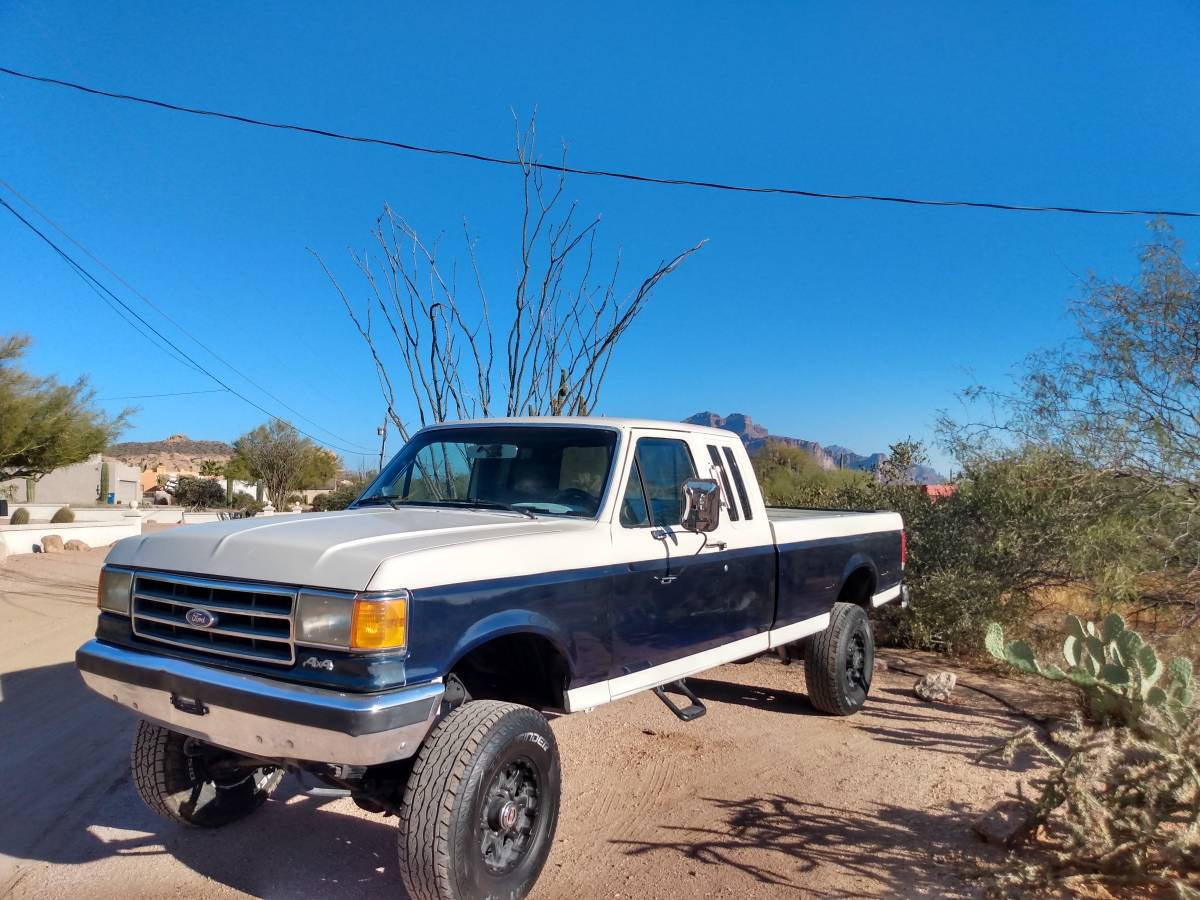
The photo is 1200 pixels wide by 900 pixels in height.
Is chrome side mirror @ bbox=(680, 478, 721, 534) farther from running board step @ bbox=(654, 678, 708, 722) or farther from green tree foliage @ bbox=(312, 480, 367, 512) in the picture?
green tree foliage @ bbox=(312, 480, 367, 512)

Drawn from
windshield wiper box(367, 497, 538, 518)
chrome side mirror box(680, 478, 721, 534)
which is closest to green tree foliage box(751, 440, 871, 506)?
chrome side mirror box(680, 478, 721, 534)

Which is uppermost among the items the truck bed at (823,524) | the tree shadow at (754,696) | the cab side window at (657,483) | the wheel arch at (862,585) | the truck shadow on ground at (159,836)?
the cab side window at (657,483)

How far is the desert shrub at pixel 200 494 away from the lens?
167 ft

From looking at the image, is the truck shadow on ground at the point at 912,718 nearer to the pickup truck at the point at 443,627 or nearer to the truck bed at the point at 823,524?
the truck bed at the point at 823,524

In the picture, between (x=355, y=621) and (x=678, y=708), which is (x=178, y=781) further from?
(x=678, y=708)

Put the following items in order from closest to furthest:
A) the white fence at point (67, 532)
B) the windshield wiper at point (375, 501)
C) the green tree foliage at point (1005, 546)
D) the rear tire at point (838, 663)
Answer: the windshield wiper at point (375, 501)
the rear tire at point (838, 663)
the green tree foliage at point (1005, 546)
the white fence at point (67, 532)

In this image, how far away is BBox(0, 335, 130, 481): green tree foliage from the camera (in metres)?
20.9

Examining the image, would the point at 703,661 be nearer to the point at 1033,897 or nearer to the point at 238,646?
the point at 1033,897

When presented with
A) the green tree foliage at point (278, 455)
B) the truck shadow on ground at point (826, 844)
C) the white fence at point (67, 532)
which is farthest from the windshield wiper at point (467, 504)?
the green tree foliage at point (278, 455)

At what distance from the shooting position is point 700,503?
174 inches

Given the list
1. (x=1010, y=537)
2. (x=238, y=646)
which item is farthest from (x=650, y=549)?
(x=1010, y=537)

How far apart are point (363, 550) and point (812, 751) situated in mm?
3780

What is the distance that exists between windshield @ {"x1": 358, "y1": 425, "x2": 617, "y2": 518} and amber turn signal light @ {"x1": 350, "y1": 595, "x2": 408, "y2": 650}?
4.74 feet

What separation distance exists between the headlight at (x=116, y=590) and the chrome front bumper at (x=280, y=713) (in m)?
0.35
